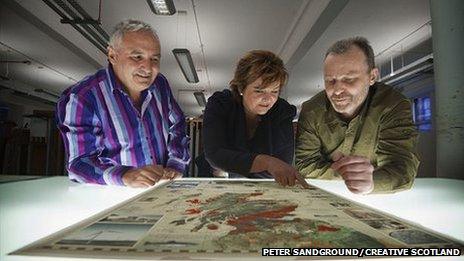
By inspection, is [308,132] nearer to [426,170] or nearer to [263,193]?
[263,193]

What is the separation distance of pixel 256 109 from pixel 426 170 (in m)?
1.38

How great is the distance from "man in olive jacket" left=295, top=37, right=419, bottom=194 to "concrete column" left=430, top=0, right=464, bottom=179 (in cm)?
28

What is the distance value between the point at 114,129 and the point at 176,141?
1.00ft

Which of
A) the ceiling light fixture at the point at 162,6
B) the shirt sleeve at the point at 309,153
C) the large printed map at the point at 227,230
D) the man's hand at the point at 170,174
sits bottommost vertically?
the large printed map at the point at 227,230

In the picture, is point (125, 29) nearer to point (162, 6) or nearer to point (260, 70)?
point (260, 70)

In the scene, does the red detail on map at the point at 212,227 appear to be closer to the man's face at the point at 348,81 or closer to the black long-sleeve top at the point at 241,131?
the black long-sleeve top at the point at 241,131

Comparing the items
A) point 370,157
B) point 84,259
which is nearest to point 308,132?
point 370,157

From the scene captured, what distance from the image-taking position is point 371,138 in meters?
1.24

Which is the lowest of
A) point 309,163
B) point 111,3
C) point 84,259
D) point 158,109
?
point 84,259

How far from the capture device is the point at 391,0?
3951mm

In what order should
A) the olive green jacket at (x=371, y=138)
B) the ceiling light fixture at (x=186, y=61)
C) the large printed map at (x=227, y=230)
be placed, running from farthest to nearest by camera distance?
the ceiling light fixture at (x=186, y=61)
the olive green jacket at (x=371, y=138)
the large printed map at (x=227, y=230)

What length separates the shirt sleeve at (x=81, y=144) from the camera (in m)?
1.18

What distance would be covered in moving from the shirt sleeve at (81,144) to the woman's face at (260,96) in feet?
2.05

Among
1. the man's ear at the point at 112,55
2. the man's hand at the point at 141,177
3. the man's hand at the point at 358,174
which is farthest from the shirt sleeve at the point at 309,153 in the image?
the man's ear at the point at 112,55
